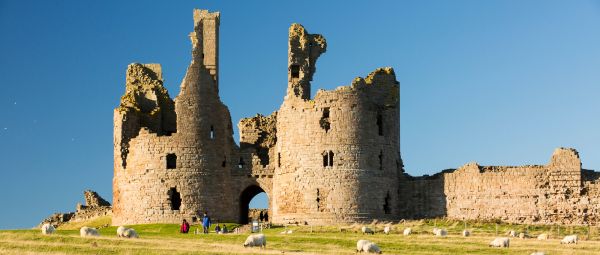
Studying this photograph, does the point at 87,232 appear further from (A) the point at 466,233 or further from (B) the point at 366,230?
(A) the point at 466,233

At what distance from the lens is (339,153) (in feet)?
223

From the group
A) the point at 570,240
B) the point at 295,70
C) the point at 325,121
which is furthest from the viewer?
the point at 295,70

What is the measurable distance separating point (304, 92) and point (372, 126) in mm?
4092

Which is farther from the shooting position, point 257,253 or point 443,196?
point 443,196

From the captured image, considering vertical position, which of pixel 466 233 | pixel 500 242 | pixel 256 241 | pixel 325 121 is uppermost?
pixel 325 121

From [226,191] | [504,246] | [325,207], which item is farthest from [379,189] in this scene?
[504,246]

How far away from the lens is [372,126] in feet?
226

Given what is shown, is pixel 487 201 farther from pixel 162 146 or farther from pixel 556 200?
pixel 162 146

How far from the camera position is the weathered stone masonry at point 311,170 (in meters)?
67.3

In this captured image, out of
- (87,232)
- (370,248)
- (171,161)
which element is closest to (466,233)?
Result: (370,248)

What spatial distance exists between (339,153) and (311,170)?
1.66 metres

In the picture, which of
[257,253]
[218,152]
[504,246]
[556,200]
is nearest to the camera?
[257,253]

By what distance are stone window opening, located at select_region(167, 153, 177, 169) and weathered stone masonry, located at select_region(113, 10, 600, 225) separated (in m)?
0.05

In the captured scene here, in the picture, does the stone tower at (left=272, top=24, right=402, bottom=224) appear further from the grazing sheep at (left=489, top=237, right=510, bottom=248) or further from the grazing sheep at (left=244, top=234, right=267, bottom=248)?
the grazing sheep at (left=244, top=234, right=267, bottom=248)
